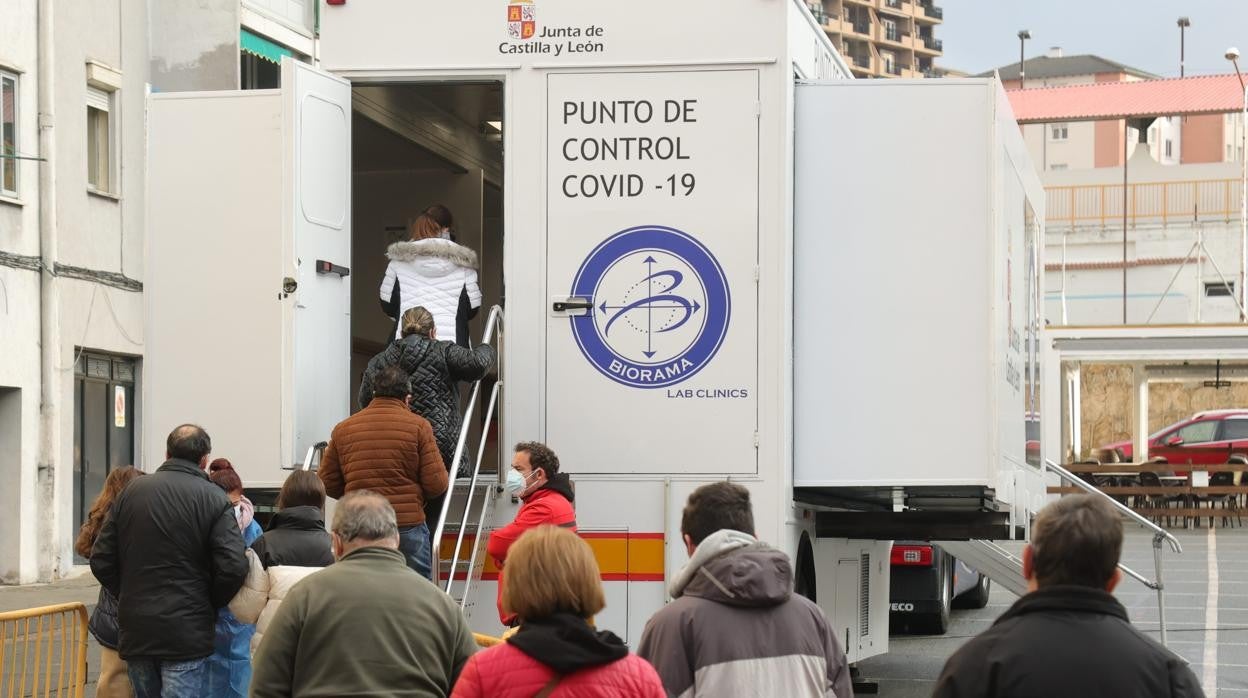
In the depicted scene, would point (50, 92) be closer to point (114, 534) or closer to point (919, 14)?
point (114, 534)

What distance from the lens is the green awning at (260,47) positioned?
23578mm

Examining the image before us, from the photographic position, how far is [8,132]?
19609mm

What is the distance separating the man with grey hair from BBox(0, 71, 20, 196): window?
625 inches

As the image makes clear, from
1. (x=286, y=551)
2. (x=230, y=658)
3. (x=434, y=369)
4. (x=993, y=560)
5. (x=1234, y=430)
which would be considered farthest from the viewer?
(x=1234, y=430)

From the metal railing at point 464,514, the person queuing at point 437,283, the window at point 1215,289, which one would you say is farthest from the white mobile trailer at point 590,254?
the window at point 1215,289

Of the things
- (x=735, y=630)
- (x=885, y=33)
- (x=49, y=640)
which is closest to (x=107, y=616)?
(x=49, y=640)

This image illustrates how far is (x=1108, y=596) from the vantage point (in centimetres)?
357

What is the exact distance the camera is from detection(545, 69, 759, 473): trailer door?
8.16m

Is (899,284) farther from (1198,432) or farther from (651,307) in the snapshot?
(1198,432)

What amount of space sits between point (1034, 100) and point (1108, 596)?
41755 mm

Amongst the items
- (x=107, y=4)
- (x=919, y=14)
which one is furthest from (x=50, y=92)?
(x=919, y=14)

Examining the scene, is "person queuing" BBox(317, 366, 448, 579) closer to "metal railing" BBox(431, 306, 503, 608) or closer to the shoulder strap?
"metal railing" BBox(431, 306, 503, 608)

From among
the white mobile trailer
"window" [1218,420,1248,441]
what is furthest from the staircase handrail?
"window" [1218,420,1248,441]

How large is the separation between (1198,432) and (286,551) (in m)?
33.3
